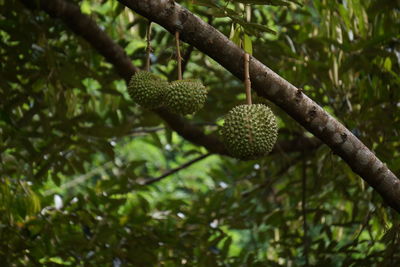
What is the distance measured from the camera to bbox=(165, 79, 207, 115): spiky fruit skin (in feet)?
6.90

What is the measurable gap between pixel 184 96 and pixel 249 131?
266mm

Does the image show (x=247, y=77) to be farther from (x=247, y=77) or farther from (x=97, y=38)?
(x=97, y=38)

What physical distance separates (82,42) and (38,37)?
47 centimetres

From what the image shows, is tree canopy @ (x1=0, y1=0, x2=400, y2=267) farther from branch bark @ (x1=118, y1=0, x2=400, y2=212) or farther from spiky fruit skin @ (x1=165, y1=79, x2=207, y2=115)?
spiky fruit skin @ (x1=165, y1=79, x2=207, y2=115)

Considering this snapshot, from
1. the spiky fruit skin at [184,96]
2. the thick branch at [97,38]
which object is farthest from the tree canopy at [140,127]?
the spiky fruit skin at [184,96]

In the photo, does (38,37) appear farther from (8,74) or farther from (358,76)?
(358,76)

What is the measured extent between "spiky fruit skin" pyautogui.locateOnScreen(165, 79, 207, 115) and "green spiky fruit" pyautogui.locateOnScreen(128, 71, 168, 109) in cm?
10

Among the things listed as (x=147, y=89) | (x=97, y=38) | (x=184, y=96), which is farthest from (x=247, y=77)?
(x=97, y=38)

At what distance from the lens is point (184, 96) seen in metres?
2.10

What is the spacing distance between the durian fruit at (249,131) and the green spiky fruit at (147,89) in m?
0.35

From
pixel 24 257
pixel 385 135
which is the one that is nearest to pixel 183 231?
pixel 24 257

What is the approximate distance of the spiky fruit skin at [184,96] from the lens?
2.10 m

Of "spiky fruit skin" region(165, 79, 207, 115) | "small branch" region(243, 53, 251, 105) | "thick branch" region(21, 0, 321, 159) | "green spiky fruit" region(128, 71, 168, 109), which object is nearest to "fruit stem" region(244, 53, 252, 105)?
"small branch" region(243, 53, 251, 105)

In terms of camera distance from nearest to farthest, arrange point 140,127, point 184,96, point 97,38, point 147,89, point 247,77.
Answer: point 247,77, point 184,96, point 147,89, point 97,38, point 140,127
